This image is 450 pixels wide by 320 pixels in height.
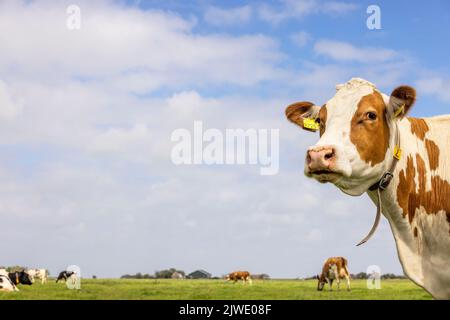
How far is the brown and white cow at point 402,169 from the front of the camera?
5.77 meters

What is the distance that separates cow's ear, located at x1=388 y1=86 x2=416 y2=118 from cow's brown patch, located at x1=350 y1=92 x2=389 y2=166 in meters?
0.10

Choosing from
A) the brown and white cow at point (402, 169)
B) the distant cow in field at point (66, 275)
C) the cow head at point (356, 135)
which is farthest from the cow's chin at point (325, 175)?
the distant cow in field at point (66, 275)

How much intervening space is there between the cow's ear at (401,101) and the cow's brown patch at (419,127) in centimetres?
53

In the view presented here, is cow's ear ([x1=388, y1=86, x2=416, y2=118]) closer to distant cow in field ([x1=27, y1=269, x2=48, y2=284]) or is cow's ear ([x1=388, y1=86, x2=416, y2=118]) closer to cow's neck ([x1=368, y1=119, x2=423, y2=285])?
cow's neck ([x1=368, y1=119, x2=423, y2=285])

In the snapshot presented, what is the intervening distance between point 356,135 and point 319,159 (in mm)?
671

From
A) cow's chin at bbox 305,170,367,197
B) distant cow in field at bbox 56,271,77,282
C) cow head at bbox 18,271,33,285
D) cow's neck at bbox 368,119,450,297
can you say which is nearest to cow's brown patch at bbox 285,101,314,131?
cow's neck at bbox 368,119,450,297

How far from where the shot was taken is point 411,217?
6.16 m

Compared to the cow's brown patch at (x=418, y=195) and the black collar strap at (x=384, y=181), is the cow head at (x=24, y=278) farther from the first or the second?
the cow's brown patch at (x=418, y=195)

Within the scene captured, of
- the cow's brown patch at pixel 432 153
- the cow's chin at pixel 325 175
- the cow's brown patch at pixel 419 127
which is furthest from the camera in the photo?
the cow's brown patch at pixel 419 127

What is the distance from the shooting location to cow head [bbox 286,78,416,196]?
541 centimetres
